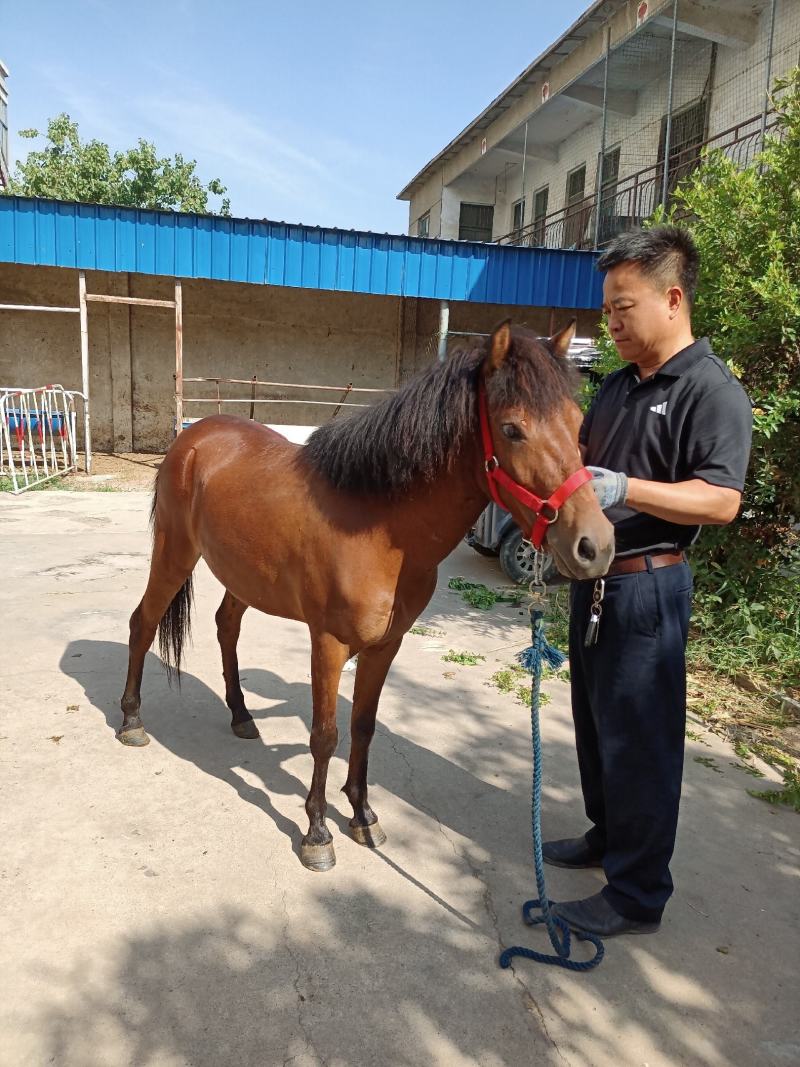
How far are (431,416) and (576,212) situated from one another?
15.2 m

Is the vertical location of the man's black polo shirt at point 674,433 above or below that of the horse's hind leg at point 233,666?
above

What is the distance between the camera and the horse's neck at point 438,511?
78.7 inches

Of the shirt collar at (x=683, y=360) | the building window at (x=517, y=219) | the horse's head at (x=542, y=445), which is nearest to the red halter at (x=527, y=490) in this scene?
the horse's head at (x=542, y=445)

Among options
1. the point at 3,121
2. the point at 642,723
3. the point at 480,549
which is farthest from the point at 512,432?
the point at 3,121

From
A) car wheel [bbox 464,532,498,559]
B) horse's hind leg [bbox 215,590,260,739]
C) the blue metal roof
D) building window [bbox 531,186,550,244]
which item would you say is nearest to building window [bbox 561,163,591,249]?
building window [bbox 531,186,550,244]

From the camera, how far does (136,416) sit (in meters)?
14.6

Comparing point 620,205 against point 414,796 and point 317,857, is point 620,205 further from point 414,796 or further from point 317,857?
point 317,857

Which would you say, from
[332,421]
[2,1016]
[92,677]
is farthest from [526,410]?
[92,677]

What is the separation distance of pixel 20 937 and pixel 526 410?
6.89ft

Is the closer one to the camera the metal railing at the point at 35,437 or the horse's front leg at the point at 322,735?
the horse's front leg at the point at 322,735

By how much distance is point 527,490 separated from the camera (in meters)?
1.73

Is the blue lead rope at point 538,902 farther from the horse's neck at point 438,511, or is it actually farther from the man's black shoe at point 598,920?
the horse's neck at point 438,511

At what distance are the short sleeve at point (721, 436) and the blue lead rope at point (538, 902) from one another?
0.62 meters

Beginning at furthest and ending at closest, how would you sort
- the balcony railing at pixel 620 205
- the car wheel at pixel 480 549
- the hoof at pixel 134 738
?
the balcony railing at pixel 620 205, the car wheel at pixel 480 549, the hoof at pixel 134 738
